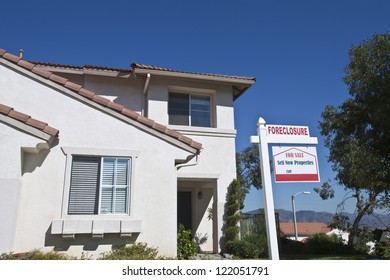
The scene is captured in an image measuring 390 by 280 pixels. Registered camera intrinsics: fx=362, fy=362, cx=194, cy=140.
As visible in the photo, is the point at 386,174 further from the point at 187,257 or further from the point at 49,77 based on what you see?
the point at 49,77

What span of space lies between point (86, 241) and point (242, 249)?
21.7 ft

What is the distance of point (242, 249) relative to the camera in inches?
520

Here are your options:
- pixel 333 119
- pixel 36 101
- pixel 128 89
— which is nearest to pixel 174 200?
pixel 36 101

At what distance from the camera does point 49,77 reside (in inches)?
358

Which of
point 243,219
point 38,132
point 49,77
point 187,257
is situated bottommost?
point 187,257

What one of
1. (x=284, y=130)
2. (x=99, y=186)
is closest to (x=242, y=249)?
(x=99, y=186)

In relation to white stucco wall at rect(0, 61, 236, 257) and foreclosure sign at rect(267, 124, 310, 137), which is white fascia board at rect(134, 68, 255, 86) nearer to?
white stucco wall at rect(0, 61, 236, 257)

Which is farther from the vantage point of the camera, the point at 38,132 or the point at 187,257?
the point at 187,257

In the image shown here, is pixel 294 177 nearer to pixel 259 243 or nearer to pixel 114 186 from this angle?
pixel 114 186

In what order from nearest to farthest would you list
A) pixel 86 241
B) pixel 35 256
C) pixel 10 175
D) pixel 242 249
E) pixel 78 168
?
pixel 35 256 → pixel 10 175 → pixel 86 241 → pixel 78 168 → pixel 242 249

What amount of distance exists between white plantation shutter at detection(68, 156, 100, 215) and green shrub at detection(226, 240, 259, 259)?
21.5 feet

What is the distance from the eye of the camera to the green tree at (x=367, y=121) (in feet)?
48.6

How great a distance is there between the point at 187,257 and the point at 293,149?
437cm

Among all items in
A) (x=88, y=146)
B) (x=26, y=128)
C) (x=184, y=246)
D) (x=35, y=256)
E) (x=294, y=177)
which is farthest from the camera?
(x=184, y=246)
